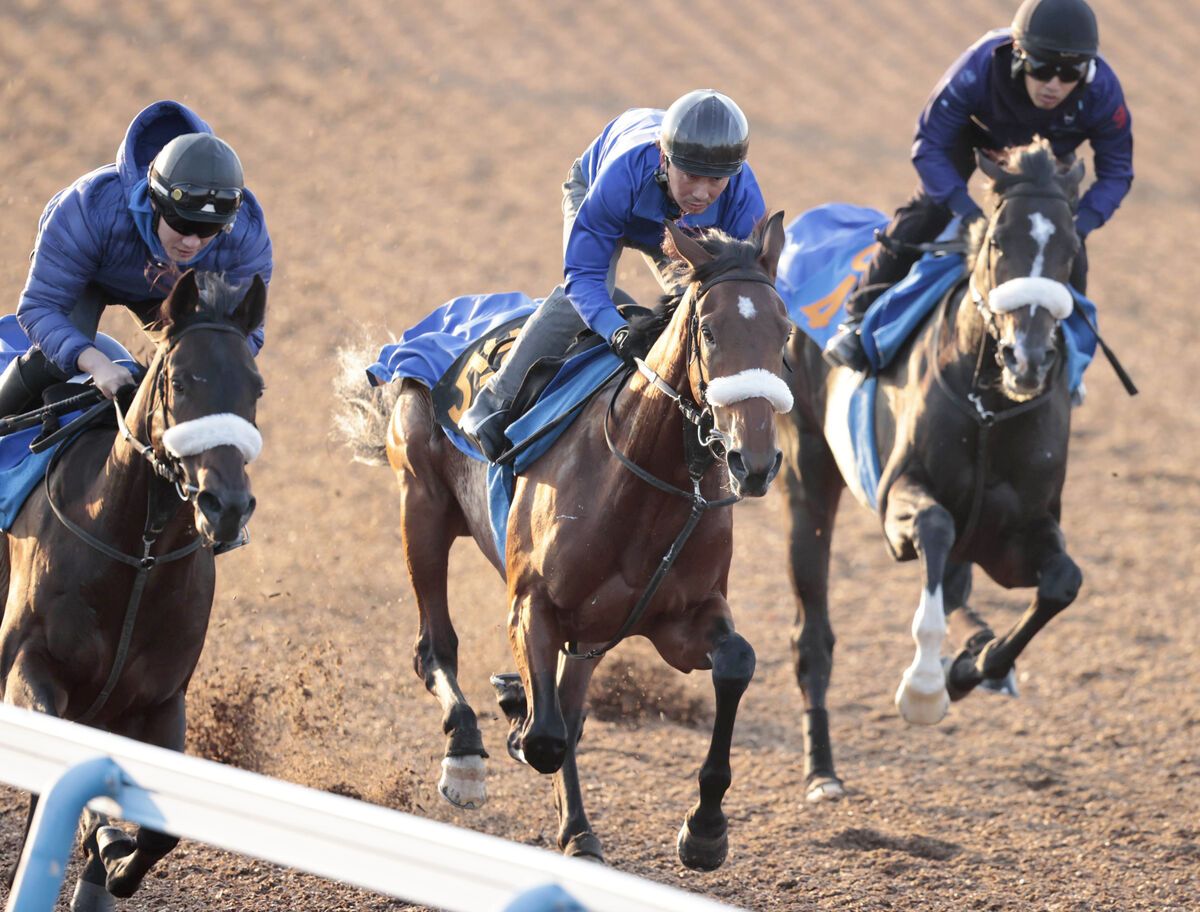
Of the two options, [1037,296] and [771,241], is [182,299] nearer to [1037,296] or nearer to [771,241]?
[771,241]

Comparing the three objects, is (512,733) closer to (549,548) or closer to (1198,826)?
(549,548)

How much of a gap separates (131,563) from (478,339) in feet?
5.93

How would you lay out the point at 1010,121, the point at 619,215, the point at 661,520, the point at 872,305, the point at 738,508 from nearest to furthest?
1. the point at 661,520
2. the point at 619,215
3. the point at 1010,121
4. the point at 872,305
5. the point at 738,508

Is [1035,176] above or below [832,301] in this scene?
above

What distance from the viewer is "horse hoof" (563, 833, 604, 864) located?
4805 millimetres

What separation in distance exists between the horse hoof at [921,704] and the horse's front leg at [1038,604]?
301 mm

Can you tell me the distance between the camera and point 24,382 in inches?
186

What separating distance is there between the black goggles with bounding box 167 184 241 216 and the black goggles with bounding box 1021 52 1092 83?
3.22m

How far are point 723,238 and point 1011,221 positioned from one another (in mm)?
1825

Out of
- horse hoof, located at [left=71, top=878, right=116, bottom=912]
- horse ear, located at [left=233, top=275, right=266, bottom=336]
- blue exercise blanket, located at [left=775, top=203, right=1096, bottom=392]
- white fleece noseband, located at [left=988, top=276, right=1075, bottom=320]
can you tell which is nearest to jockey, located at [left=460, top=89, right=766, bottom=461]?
blue exercise blanket, located at [left=775, top=203, right=1096, bottom=392]

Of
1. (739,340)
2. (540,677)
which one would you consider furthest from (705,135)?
(540,677)

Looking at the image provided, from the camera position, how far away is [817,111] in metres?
18.6

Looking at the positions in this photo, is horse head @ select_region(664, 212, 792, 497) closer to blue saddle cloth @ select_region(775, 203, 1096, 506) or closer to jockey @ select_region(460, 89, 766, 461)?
jockey @ select_region(460, 89, 766, 461)

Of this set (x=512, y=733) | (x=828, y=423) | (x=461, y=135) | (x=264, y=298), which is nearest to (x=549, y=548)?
(x=512, y=733)
